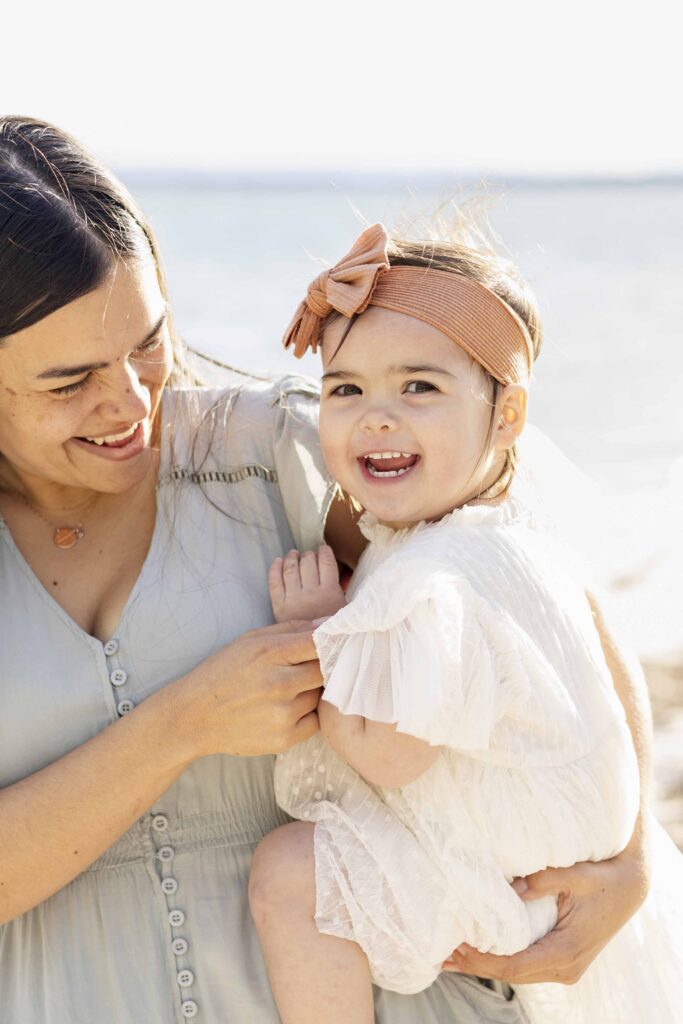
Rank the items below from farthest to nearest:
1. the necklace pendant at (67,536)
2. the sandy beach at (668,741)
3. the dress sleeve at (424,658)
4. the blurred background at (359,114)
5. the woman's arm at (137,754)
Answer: the blurred background at (359,114) → the sandy beach at (668,741) → the necklace pendant at (67,536) → the woman's arm at (137,754) → the dress sleeve at (424,658)

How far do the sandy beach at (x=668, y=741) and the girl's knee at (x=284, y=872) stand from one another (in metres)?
2.32

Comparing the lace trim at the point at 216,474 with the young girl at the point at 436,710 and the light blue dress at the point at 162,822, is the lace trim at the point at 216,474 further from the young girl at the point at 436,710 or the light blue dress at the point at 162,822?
the young girl at the point at 436,710

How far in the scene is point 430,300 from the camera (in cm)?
216

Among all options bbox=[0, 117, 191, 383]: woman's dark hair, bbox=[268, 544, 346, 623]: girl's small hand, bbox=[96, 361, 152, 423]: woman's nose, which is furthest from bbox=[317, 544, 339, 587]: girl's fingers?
bbox=[0, 117, 191, 383]: woman's dark hair

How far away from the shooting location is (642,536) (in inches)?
259

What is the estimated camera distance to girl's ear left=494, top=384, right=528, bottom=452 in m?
2.21

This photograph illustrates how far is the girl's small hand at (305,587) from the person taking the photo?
217 centimetres

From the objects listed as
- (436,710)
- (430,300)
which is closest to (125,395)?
(430,300)

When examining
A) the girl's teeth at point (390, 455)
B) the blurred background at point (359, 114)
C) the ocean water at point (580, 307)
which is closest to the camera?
the girl's teeth at point (390, 455)

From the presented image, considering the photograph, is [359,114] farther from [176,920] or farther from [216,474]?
[176,920]

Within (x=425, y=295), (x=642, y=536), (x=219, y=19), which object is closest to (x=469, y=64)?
(x=219, y=19)

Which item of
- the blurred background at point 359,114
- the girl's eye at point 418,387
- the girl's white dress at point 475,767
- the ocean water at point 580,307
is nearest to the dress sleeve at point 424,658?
the girl's white dress at point 475,767

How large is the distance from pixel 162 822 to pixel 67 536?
587mm

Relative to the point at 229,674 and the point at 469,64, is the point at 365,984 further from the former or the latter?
the point at 469,64
